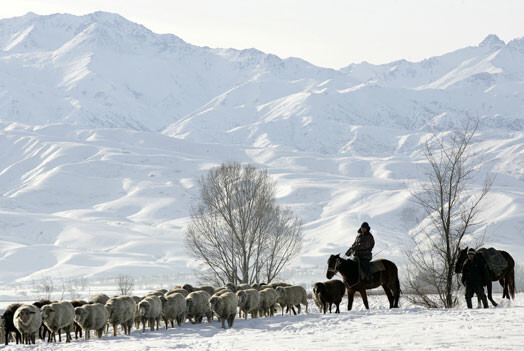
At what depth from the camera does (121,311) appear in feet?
76.2

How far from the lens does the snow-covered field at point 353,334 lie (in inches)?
636

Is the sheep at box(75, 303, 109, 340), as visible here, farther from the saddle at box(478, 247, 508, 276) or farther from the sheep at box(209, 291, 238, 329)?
the saddle at box(478, 247, 508, 276)

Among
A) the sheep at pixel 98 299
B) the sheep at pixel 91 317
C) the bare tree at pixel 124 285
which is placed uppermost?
the bare tree at pixel 124 285

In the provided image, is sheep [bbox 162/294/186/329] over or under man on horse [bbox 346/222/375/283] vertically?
under

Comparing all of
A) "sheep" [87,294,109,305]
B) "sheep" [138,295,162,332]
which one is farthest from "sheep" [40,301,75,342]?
"sheep" [87,294,109,305]

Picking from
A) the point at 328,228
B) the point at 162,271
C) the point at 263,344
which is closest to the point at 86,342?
the point at 263,344

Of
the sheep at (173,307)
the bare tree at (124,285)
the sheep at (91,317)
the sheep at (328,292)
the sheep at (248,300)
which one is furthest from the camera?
the bare tree at (124,285)

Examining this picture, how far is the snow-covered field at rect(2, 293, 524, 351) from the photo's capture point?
53.0 ft

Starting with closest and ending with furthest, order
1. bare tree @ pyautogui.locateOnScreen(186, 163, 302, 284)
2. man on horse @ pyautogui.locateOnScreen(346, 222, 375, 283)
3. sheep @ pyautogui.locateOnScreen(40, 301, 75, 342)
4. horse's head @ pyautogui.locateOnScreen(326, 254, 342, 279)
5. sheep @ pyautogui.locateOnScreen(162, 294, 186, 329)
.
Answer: sheep @ pyautogui.locateOnScreen(40, 301, 75, 342), man on horse @ pyautogui.locateOnScreen(346, 222, 375, 283), horse's head @ pyautogui.locateOnScreen(326, 254, 342, 279), sheep @ pyautogui.locateOnScreen(162, 294, 186, 329), bare tree @ pyautogui.locateOnScreen(186, 163, 302, 284)

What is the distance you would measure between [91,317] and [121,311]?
113 cm

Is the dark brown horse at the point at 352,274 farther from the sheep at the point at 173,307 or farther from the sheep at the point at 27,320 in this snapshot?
the sheep at the point at 27,320

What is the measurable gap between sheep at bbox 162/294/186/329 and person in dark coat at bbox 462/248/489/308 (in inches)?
352

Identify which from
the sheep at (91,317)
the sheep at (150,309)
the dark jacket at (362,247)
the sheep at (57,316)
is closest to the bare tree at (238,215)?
the sheep at (150,309)

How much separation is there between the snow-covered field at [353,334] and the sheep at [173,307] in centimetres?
85
